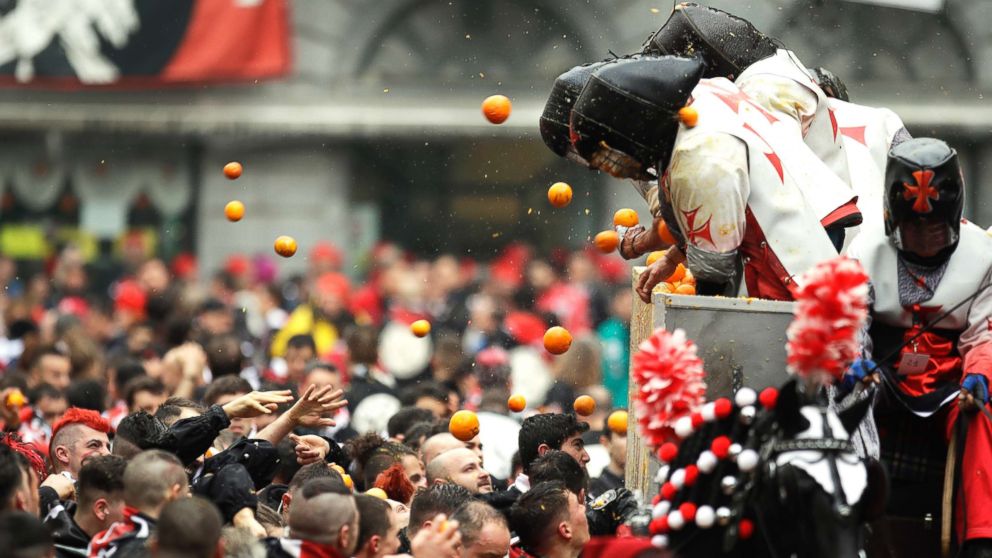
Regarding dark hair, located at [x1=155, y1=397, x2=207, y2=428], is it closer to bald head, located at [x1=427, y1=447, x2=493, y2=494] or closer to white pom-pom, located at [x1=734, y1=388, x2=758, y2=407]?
bald head, located at [x1=427, y1=447, x2=493, y2=494]

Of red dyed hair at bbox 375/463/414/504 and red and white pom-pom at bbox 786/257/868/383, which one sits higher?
red and white pom-pom at bbox 786/257/868/383

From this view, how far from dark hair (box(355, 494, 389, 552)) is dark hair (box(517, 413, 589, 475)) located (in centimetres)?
187

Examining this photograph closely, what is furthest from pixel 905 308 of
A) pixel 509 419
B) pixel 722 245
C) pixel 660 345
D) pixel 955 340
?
pixel 509 419

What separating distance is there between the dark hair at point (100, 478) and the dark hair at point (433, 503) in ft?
4.13

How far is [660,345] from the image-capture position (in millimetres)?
6270

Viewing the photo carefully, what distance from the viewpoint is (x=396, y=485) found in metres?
8.41

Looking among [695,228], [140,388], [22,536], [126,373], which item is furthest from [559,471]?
[126,373]

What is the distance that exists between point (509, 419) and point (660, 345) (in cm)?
504

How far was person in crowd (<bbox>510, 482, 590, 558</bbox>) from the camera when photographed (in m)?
7.42

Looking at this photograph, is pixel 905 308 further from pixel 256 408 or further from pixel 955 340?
A: pixel 256 408

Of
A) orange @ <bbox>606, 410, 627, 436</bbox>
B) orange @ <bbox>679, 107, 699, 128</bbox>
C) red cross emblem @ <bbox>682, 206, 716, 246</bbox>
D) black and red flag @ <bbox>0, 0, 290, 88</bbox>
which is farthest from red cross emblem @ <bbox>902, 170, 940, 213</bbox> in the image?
black and red flag @ <bbox>0, 0, 290, 88</bbox>

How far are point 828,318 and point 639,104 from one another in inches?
73.7

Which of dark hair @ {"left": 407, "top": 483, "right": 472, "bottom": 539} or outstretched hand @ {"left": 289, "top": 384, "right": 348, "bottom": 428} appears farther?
outstretched hand @ {"left": 289, "top": 384, "right": 348, "bottom": 428}

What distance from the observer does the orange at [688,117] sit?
7.31m
